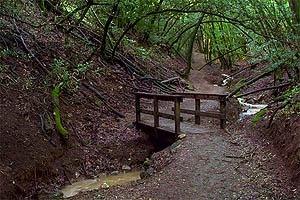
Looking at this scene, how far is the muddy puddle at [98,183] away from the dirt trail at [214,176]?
2.33 ft

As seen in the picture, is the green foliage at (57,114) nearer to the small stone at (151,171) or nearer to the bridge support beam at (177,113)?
the small stone at (151,171)

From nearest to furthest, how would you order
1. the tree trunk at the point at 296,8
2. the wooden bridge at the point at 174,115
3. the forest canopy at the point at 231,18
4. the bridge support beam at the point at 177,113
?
the forest canopy at the point at 231,18
the tree trunk at the point at 296,8
the bridge support beam at the point at 177,113
the wooden bridge at the point at 174,115

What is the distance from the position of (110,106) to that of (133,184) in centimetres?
476

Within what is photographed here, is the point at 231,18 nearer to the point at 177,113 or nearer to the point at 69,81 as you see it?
the point at 177,113

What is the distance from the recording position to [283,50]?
305 inches

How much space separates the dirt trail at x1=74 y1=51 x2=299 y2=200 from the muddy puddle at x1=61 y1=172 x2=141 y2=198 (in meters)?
0.71

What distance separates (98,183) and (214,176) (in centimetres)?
281

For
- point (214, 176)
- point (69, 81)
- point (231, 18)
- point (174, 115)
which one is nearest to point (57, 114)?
point (69, 81)

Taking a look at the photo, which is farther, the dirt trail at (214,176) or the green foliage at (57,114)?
the green foliage at (57,114)

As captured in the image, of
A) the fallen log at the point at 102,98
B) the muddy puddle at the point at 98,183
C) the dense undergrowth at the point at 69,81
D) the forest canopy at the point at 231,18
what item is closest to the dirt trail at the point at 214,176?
the muddy puddle at the point at 98,183

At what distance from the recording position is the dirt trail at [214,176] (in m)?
5.09

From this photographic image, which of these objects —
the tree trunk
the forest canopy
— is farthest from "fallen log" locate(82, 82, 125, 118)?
the tree trunk

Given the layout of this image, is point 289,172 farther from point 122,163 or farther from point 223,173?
point 122,163

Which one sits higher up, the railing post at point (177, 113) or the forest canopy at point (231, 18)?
the forest canopy at point (231, 18)
